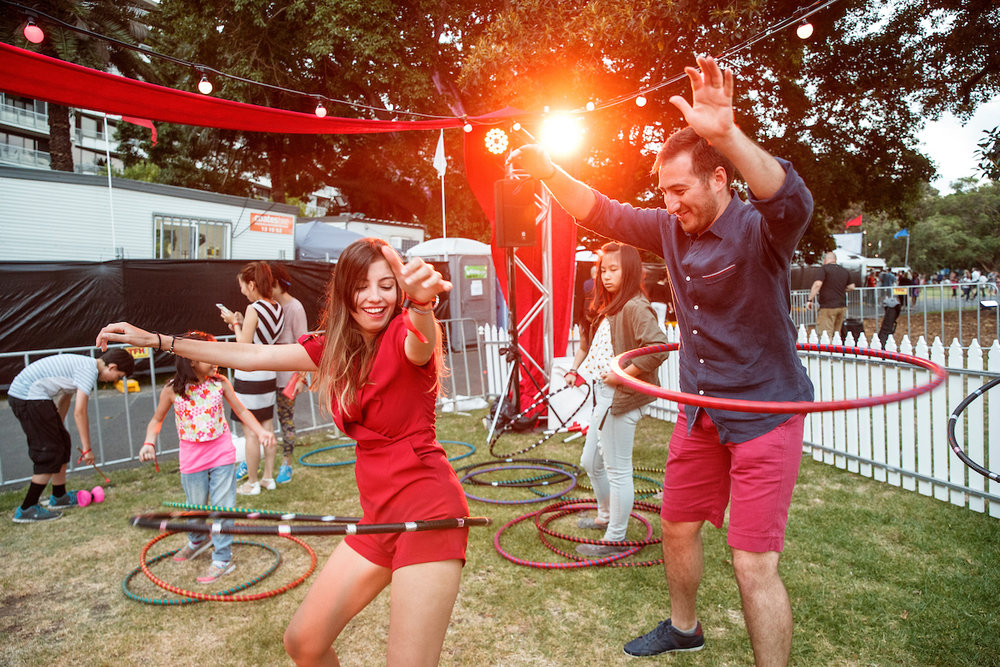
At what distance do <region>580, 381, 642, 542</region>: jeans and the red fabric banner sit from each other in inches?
151

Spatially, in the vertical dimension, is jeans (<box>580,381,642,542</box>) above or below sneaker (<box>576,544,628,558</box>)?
above

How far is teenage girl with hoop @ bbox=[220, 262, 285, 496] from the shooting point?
19.3 ft

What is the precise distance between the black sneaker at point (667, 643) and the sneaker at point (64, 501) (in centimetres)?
531

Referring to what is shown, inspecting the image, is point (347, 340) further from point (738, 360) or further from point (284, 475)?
point (284, 475)

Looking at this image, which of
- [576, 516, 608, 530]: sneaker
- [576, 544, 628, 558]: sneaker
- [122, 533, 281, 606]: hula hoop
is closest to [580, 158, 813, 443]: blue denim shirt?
[576, 544, 628, 558]: sneaker

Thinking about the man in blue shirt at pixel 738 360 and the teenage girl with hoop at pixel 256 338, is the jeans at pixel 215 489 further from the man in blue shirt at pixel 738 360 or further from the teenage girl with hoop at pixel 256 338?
the man in blue shirt at pixel 738 360

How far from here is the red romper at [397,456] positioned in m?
2.20

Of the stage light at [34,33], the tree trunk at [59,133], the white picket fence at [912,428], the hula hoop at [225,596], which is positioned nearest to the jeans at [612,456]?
the white picket fence at [912,428]

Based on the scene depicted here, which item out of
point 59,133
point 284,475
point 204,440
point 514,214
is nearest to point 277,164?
point 59,133

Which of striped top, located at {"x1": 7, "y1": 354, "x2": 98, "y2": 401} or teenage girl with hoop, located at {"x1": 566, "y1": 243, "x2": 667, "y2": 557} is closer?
teenage girl with hoop, located at {"x1": 566, "y1": 243, "x2": 667, "y2": 557}

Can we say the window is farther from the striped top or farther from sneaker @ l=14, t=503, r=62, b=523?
sneaker @ l=14, t=503, r=62, b=523

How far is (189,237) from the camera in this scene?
52.3ft

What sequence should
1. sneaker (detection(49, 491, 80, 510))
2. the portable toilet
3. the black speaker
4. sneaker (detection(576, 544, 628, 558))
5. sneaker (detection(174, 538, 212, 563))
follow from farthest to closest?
1. the portable toilet
2. the black speaker
3. sneaker (detection(49, 491, 80, 510))
4. sneaker (detection(174, 538, 212, 563))
5. sneaker (detection(576, 544, 628, 558))

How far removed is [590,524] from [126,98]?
5091 mm
